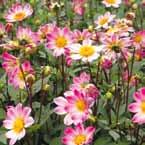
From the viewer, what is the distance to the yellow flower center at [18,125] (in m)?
1.67

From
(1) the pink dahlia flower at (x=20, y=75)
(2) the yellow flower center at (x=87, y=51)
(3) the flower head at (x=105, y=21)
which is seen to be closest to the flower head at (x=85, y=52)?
(2) the yellow flower center at (x=87, y=51)

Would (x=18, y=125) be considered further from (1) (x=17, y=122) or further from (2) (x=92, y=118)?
(2) (x=92, y=118)

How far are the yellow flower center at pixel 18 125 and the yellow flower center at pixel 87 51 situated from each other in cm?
30

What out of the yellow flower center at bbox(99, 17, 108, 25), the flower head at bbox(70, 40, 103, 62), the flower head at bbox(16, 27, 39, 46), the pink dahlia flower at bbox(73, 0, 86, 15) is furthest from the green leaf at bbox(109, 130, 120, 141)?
the pink dahlia flower at bbox(73, 0, 86, 15)

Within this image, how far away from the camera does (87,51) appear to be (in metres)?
1.79

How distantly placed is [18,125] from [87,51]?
0.33 metres

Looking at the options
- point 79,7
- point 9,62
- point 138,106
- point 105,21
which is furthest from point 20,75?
point 79,7

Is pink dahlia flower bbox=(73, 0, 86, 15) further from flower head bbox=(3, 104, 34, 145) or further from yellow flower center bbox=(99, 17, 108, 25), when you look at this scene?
flower head bbox=(3, 104, 34, 145)

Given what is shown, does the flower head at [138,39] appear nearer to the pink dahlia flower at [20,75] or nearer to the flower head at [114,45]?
the flower head at [114,45]

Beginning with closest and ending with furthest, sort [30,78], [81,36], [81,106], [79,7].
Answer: [81,106] → [30,78] → [81,36] → [79,7]

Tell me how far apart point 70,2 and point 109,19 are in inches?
44.3

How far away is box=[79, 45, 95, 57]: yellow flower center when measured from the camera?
1.78 meters

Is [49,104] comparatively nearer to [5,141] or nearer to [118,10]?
[5,141]

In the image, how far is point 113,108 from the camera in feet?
6.04
